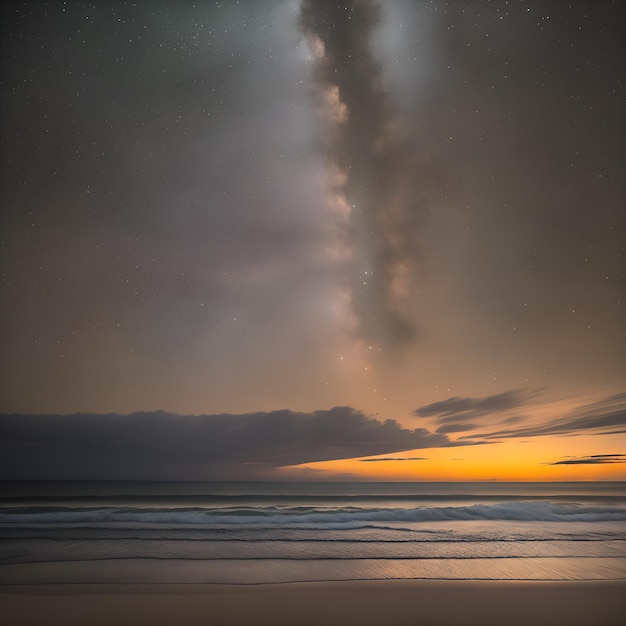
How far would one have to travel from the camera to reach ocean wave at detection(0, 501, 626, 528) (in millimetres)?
5457

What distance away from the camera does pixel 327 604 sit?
103 inches

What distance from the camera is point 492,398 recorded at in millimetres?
5078

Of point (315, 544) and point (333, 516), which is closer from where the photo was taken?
point (315, 544)

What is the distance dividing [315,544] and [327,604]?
1.64 meters

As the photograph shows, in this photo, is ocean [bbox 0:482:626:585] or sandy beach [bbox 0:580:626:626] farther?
ocean [bbox 0:482:626:585]

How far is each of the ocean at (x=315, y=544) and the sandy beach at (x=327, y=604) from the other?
7.3 inches

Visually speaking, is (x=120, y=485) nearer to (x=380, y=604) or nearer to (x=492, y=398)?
(x=492, y=398)

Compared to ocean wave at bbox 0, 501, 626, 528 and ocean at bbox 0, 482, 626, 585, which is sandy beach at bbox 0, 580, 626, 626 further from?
ocean wave at bbox 0, 501, 626, 528

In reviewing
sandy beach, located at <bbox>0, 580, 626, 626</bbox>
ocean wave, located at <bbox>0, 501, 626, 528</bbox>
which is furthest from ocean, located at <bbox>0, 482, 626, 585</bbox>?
sandy beach, located at <bbox>0, 580, 626, 626</bbox>

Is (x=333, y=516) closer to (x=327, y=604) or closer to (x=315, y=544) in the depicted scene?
(x=315, y=544)

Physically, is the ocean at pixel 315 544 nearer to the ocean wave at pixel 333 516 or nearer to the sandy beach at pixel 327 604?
the ocean wave at pixel 333 516

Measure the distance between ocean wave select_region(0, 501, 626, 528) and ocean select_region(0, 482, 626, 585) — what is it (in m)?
0.01

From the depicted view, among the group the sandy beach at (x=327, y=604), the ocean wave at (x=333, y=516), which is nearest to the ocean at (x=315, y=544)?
the ocean wave at (x=333, y=516)

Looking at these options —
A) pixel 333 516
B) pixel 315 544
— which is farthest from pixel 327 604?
pixel 333 516
